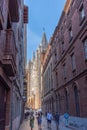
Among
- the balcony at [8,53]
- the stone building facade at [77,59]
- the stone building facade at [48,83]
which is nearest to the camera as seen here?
the balcony at [8,53]

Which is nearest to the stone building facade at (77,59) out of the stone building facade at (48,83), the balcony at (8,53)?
the balcony at (8,53)

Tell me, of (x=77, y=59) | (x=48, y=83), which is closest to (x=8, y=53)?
(x=77, y=59)

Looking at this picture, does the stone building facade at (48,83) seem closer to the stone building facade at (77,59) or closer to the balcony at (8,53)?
the stone building facade at (77,59)

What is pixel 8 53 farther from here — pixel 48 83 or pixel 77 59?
pixel 48 83

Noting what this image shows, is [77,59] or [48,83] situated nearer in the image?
[77,59]

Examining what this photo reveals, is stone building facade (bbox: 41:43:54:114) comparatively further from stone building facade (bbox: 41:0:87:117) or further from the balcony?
the balcony

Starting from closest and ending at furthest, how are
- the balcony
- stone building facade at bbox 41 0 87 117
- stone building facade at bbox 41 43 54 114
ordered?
1. the balcony
2. stone building facade at bbox 41 0 87 117
3. stone building facade at bbox 41 43 54 114

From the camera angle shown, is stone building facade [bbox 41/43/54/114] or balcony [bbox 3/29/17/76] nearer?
balcony [bbox 3/29/17/76]

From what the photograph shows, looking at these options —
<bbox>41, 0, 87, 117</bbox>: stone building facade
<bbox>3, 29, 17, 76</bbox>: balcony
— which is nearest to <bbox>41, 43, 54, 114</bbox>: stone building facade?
<bbox>41, 0, 87, 117</bbox>: stone building facade

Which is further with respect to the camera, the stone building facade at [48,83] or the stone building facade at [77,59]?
the stone building facade at [48,83]

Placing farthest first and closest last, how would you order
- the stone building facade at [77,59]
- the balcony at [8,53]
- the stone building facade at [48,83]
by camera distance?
the stone building facade at [48,83]
the stone building facade at [77,59]
the balcony at [8,53]

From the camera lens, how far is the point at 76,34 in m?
20.0

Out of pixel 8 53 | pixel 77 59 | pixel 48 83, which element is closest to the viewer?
pixel 8 53

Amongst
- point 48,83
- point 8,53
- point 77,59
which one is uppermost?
point 48,83
